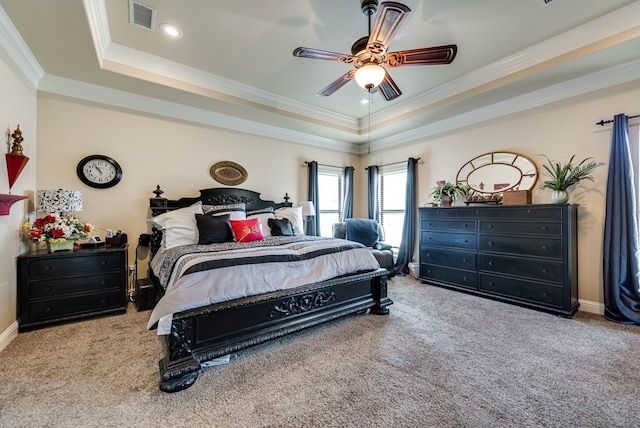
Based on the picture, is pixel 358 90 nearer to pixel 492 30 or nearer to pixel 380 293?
pixel 492 30

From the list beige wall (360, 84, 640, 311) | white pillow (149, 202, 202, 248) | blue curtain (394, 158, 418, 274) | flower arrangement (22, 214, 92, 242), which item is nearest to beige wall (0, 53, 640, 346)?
beige wall (360, 84, 640, 311)

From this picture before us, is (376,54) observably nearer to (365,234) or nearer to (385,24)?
(385,24)

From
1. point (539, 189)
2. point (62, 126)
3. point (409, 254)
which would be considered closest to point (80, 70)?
point (62, 126)

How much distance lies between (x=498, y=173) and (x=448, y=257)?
140 centimetres

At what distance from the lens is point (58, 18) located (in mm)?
2211

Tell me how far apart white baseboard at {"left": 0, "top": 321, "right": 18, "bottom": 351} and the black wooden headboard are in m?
1.37

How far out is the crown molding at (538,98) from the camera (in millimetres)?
2977

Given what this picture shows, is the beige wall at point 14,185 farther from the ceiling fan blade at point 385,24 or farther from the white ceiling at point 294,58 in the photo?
the ceiling fan blade at point 385,24

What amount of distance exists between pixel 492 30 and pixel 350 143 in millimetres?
3446

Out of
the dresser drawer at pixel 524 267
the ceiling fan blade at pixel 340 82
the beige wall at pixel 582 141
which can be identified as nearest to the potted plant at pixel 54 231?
the ceiling fan blade at pixel 340 82

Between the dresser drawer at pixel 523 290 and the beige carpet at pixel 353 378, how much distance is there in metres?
0.31

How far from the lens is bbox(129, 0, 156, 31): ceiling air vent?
94.9 inches

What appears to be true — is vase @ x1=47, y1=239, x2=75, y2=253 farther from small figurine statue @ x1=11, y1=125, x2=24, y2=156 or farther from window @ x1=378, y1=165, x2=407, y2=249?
window @ x1=378, y1=165, x2=407, y2=249

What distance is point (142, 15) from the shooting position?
252cm
